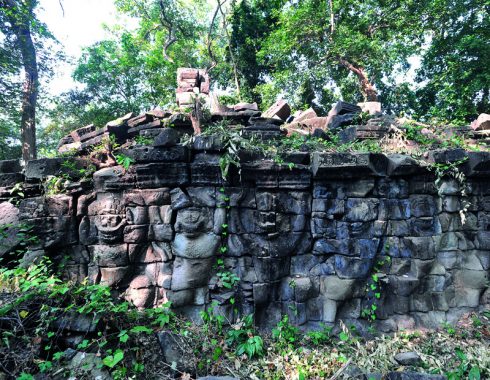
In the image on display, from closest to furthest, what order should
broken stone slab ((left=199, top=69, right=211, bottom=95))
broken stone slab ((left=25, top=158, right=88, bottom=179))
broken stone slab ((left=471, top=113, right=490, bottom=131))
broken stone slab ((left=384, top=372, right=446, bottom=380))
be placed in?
1. broken stone slab ((left=384, top=372, right=446, bottom=380))
2. broken stone slab ((left=25, top=158, right=88, bottom=179))
3. broken stone slab ((left=471, top=113, right=490, bottom=131))
4. broken stone slab ((left=199, top=69, right=211, bottom=95))

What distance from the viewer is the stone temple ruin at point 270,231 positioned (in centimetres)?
384

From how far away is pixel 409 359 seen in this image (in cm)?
344

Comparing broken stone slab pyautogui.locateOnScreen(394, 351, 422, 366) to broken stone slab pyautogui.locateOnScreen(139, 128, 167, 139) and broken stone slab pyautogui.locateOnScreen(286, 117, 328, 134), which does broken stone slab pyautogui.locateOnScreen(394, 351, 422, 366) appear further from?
broken stone slab pyautogui.locateOnScreen(139, 128, 167, 139)

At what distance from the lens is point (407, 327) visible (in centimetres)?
405

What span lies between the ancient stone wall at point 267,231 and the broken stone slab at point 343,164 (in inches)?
0.6

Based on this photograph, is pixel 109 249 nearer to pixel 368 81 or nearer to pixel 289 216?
pixel 289 216

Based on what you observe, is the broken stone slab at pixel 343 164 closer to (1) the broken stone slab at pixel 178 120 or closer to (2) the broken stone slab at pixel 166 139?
(2) the broken stone slab at pixel 166 139

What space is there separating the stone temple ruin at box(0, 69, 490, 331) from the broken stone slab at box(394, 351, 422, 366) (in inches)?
21.5

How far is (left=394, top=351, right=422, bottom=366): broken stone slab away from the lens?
3.43 metres

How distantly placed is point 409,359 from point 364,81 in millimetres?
10245

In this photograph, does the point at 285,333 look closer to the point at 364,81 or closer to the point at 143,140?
the point at 143,140

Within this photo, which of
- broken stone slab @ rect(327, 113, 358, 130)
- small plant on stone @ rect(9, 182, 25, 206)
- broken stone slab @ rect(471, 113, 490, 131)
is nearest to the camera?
small plant on stone @ rect(9, 182, 25, 206)

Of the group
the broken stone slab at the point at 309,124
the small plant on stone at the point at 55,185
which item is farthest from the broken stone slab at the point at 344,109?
the small plant on stone at the point at 55,185

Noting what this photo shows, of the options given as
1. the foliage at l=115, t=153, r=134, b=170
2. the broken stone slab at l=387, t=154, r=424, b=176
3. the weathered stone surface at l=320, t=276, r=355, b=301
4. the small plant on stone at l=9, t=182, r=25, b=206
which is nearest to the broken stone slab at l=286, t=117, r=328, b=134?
the broken stone slab at l=387, t=154, r=424, b=176
